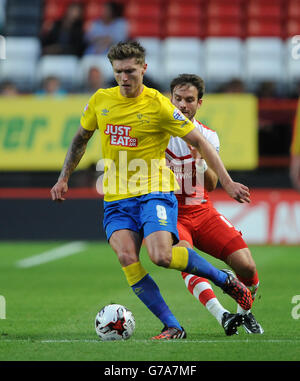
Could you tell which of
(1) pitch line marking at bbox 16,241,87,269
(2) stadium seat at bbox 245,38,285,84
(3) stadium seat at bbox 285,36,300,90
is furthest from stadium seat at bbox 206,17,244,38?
(1) pitch line marking at bbox 16,241,87,269

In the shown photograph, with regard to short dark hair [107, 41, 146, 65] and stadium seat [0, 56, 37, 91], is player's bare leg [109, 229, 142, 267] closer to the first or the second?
short dark hair [107, 41, 146, 65]

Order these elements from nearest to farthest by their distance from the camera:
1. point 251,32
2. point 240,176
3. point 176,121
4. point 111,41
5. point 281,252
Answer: point 176,121 < point 281,252 < point 240,176 < point 111,41 < point 251,32

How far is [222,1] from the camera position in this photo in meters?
17.9

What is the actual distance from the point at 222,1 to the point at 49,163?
629 centimetres

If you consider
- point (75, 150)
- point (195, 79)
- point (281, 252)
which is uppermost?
point (195, 79)

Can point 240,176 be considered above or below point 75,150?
below

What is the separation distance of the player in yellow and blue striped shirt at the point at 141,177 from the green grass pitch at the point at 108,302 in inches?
16.8

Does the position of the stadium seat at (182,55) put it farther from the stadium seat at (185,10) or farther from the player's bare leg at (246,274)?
the player's bare leg at (246,274)

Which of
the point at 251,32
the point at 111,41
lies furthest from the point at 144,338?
the point at 251,32

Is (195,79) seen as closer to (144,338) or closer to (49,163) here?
(144,338)

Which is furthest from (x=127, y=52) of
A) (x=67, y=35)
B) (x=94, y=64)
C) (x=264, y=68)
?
(x=264, y=68)

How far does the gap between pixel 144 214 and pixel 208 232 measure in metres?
0.82
